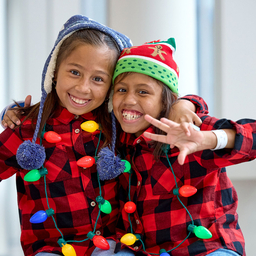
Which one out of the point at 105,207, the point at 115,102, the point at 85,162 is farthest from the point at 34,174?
the point at 115,102

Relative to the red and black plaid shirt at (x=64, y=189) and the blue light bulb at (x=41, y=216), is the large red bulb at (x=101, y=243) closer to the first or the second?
the red and black plaid shirt at (x=64, y=189)

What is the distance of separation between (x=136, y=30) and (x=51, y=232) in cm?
112

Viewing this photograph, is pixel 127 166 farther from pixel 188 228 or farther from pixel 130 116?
pixel 188 228

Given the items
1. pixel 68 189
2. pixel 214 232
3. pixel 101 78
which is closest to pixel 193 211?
pixel 214 232

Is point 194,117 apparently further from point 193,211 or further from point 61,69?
point 61,69

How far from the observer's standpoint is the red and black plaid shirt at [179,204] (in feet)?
3.40

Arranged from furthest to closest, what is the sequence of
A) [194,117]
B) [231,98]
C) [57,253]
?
[231,98] → [57,253] → [194,117]

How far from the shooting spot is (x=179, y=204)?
42.6 inches

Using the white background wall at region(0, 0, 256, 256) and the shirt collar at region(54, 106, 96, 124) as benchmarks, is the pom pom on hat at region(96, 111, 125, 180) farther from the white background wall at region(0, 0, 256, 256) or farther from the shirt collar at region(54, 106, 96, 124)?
the white background wall at region(0, 0, 256, 256)

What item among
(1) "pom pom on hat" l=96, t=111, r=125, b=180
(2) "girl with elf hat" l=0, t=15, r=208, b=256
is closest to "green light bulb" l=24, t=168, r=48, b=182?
(2) "girl with elf hat" l=0, t=15, r=208, b=256

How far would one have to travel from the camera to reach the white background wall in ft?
4.94

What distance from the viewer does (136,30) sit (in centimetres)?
159

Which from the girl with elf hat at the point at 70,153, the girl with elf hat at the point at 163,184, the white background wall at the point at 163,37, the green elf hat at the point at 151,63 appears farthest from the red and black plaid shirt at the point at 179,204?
the white background wall at the point at 163,37

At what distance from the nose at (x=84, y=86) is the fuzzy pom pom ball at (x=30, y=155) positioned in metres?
0.27
